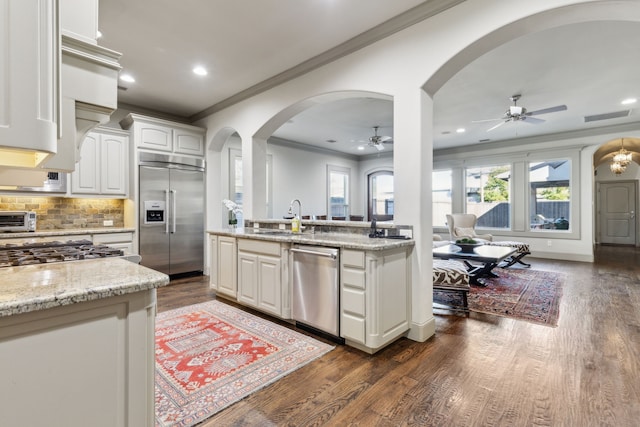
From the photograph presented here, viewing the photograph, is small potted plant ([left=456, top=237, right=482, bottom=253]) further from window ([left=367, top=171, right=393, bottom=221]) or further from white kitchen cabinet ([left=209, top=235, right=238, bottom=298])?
window ([left=367, top=171, right=393, bottom=221])

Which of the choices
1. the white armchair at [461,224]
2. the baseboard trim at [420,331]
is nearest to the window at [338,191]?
the white armchair at [461,224]

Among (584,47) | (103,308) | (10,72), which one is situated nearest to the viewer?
(10,72)

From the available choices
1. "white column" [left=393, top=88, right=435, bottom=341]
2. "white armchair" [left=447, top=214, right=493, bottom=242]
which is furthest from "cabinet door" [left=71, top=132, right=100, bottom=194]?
"white armchair" [left=447, top=214, right=493, bottom=242]

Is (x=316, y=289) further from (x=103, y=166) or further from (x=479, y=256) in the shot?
(x=103, y=166)

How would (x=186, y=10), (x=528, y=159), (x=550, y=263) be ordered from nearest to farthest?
(x=186, y=10) → (x=550, y=263) → (x=528, y=159)

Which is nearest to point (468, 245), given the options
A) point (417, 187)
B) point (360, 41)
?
point (417, 187)

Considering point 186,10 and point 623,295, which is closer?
point 186,10

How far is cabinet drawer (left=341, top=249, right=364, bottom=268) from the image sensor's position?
96.3 inches

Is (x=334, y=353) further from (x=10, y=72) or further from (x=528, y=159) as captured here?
(x=528, y=159)

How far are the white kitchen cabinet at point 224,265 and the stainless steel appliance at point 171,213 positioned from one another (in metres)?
1.26

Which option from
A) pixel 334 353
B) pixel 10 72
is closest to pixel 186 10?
pixel 10 72

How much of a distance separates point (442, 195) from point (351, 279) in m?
7.10

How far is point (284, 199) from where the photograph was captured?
7.48m

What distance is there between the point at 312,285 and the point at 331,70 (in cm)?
238
